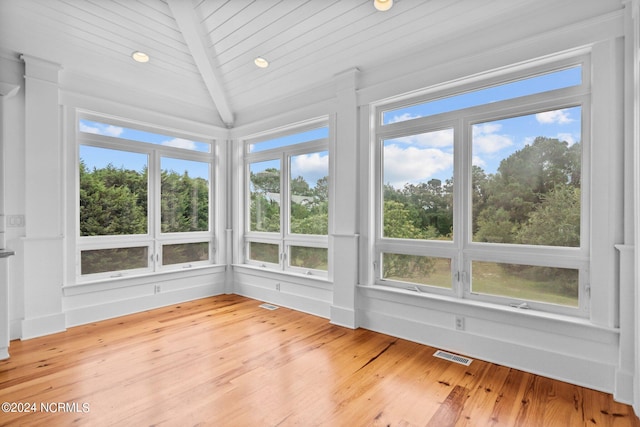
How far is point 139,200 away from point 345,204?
2.66 metres

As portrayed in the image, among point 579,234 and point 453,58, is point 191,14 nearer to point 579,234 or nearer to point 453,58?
point 453,58

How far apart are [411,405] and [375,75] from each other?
2.98m

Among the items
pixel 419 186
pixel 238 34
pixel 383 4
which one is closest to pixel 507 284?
pixel 419 186

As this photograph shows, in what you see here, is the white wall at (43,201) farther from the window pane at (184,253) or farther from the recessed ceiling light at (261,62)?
the recessed ceiling light at (261,62)

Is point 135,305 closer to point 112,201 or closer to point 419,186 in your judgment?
point 112,201

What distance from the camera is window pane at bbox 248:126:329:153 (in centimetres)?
408

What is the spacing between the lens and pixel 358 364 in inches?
104

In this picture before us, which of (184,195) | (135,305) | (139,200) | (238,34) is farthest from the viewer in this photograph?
(184,195)

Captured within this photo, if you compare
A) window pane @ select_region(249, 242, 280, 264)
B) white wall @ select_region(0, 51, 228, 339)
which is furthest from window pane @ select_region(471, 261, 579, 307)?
white wall @ select_region(0, 51, 228, 339)

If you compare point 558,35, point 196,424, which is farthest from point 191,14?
point 196,424

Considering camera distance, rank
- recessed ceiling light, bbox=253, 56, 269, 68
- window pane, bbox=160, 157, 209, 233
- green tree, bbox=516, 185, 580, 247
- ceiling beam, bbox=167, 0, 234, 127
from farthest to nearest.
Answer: window pane, bbox=160, 157, 209, 233 → recessed ceiling light, bbox=253, 56, 269, 68 → ceiling beam, bbox=167, 0, 234, 127 → green tree, bbox=516, 185, 580, 247

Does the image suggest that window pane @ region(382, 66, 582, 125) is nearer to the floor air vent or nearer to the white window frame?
the white window frame

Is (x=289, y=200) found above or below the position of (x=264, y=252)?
above

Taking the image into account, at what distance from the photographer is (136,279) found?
4004 mm
